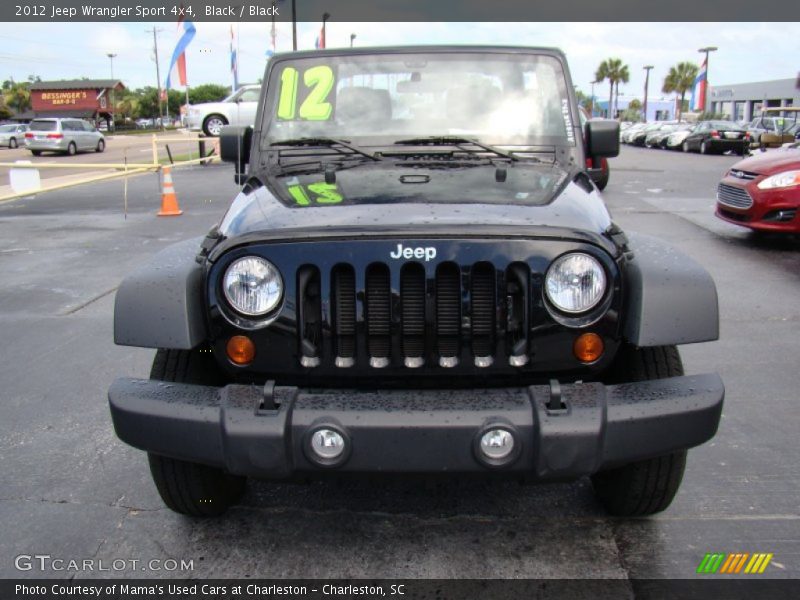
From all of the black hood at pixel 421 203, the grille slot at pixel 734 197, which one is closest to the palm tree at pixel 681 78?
the grille slot at pixel 734 197

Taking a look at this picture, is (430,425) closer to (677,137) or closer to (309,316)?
(309,316)

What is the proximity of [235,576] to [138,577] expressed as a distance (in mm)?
348

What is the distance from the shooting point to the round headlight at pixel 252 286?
7.79 ft

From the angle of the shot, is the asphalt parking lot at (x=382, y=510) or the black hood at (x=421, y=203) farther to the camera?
the asphalt parking lot at (x=382, y=510)

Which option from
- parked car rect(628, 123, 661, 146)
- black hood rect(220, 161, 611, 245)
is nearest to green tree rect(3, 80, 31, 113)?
parked car rect(628, 123, 661, 146)

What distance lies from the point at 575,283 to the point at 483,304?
302mm

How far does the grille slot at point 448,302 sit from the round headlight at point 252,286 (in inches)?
20.1

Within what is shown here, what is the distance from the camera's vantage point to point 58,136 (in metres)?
30.9

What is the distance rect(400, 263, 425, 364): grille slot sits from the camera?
2.36 metres

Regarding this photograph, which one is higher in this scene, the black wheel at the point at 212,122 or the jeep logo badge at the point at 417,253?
the black wheel at the point at 212,122

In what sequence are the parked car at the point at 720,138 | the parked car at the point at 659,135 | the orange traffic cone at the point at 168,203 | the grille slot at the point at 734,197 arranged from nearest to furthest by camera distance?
the grille slot at the point at 734,197
the orange traffic cone at the point at 168,203
the parked car at the point at 720,138
the parked car at the point at 659,135

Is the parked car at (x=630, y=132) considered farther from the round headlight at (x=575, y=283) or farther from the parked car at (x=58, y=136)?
the round headlight at (x=575, y=283)

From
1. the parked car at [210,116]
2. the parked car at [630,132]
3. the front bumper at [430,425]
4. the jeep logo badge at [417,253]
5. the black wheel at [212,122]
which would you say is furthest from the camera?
the parked car at [630,132]

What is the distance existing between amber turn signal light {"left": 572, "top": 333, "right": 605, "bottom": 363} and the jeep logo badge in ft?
1.82
